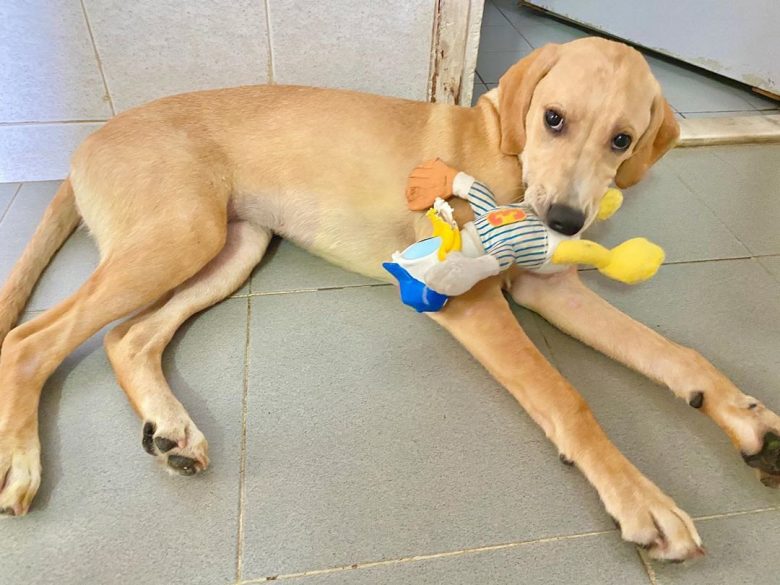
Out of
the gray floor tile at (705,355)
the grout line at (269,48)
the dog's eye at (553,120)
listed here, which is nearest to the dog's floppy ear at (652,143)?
the dog's eye at (553,120)

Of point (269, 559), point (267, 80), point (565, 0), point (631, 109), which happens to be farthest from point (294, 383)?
point (565, 0)

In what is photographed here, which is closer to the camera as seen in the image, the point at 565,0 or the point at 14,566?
the point at 14,566

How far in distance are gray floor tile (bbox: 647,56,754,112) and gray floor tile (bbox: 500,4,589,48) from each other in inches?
26.2

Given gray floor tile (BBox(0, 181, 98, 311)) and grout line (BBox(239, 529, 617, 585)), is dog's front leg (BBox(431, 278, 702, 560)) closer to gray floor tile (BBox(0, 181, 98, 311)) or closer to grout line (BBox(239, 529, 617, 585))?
grout line (BBox(239, 529, 617, 585))

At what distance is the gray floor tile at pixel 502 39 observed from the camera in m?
3.82

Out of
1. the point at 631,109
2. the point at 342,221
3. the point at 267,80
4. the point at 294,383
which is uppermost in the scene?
the point at 631,109

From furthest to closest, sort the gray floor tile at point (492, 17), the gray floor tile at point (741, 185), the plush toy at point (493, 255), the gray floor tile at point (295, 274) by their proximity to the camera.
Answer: the gray floor tile at point (492, 17)
the gray floor tile at point (741, 185)
the gray floor tile at point (295, 274)
the plush toy at point (493, 255)

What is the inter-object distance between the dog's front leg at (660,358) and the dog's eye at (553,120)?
0.45 meters

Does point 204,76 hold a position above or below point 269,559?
above

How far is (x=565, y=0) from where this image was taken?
13.7 ft

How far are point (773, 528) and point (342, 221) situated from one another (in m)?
1.40

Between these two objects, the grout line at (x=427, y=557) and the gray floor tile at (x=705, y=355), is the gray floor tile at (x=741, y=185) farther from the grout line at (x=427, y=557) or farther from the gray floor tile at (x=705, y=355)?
the grout line at (x=427, y=557)

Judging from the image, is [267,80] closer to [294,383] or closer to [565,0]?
[294,383]

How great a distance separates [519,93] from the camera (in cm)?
167
